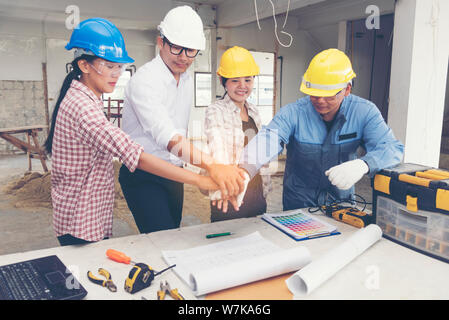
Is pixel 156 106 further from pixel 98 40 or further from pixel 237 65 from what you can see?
pixel 237 65

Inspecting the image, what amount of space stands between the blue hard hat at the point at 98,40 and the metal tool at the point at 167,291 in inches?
38.0

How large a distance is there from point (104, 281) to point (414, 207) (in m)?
1.18

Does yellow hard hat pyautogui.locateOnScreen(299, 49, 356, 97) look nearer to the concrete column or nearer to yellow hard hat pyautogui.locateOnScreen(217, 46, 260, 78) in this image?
yellow hard hat pyautogui.locateOnScreen(217, 46, 260, 78)

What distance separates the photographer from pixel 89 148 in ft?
4.87

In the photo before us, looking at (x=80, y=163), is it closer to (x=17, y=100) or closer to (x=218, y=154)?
(x=218, y=154)

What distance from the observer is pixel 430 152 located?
2.95m

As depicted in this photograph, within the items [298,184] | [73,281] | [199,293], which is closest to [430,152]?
[298,184]

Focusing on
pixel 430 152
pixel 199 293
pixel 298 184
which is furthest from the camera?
pixel 430 152

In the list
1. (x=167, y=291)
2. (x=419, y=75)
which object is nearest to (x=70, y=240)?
(x=167, y=291)

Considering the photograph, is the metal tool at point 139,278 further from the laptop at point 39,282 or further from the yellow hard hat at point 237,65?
the yellow hard hat at point 237,65

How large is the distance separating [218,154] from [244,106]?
0.48m

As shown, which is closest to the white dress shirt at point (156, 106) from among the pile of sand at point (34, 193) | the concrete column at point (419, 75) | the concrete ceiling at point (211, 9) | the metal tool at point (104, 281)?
the metal tool at point (104, 281)

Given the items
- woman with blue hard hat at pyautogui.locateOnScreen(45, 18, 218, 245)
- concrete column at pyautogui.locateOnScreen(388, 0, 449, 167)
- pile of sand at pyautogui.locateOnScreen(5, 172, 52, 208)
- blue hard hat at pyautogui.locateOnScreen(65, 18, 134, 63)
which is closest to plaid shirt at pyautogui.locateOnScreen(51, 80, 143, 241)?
woman with blue hard hat at pyautogui.locateOnScreen(45, 18, 218, 245)

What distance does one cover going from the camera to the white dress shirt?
1.72 metres
